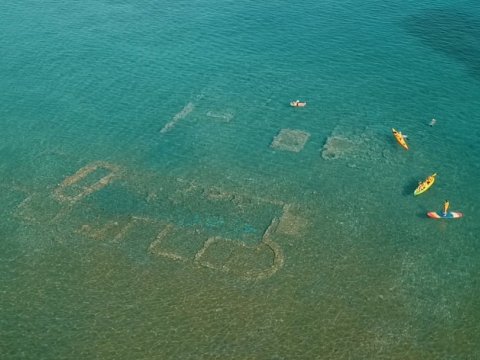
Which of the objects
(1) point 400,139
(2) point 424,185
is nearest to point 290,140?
(1) point 400,139

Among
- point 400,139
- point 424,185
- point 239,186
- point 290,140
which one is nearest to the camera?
point 424,185

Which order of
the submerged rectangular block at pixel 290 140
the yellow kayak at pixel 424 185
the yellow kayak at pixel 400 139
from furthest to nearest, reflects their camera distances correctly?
the submerged rectangular block at pixel 290 140 < the yellow kayak at pixel 400 139 < the yellow kayak at pixel 424 185

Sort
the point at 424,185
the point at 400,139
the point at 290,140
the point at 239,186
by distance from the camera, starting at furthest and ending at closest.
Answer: the point at 290,140 < the point at 400,139 < the point at 239,186 < the point at 424,185

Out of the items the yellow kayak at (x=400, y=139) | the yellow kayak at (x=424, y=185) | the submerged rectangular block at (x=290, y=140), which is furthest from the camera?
the submerged rectangular block at (x=290, y=140)

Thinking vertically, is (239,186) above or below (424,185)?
below

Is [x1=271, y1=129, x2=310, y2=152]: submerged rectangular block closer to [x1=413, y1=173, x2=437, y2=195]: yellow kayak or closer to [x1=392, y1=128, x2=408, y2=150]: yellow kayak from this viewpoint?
[x1=392, y1=128, x2=408, y2=150]: yellow kayak

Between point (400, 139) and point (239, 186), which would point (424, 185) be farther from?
point (239, 186)

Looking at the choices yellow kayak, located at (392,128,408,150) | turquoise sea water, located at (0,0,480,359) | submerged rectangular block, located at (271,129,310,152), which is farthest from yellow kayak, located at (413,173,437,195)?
submerged rectangular block, located at (271,129,310,152)

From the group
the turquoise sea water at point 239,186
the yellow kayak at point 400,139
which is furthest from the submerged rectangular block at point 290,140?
the yellow kayak at point 400,139

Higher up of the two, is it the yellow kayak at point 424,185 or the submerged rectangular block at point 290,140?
the yellow kayak at point 424,185

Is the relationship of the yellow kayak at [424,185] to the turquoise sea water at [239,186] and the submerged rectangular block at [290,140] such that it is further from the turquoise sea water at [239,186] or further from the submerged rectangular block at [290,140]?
the submerged rectangular block at [290,140]
